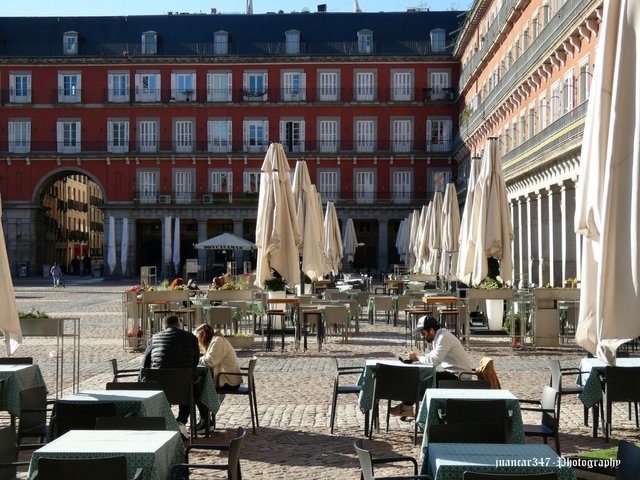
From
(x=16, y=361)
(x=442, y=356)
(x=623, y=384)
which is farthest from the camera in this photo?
(x=442, y=356)

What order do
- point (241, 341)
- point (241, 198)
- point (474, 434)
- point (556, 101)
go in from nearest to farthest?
1. point (474, 434)
2. point (241, 341)
3. point (556, 101)
4. point (241, 198)

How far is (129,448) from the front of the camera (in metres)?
6.52

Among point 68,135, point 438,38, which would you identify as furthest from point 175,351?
point 438,38

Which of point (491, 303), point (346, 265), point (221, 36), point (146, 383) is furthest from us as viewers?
point (221, 36)

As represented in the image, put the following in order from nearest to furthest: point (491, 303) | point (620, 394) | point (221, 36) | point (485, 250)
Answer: point (620, 394)
point (485, 250)
point (491, 303)
point (221, 36)

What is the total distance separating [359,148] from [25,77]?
74.5 ft

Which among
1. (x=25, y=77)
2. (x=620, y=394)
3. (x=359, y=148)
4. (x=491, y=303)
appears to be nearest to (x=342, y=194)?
(x=359, y=148)

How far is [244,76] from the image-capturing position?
221 feet

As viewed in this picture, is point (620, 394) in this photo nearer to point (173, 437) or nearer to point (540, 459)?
→ point (540, 459)

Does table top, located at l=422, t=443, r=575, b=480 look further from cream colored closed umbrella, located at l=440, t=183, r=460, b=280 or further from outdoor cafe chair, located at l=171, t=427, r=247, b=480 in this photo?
cream colored closed umbrella, located at l=440, t=183, r=460, b=280

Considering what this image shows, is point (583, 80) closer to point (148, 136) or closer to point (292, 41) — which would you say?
point (292, 41)

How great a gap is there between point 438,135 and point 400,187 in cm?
426

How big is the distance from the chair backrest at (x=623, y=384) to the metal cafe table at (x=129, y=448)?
15.9ft

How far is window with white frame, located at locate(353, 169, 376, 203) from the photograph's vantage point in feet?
221
